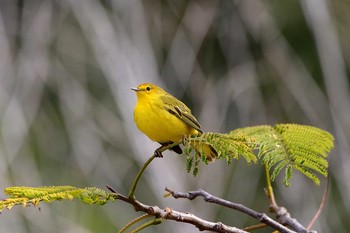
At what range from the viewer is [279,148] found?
121 cm

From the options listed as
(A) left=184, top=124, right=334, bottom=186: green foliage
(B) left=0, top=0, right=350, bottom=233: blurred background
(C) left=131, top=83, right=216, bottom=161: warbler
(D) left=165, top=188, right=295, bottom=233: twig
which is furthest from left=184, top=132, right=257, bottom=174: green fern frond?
(B) left=0, top=0, right=350, bottom=233: blurred background

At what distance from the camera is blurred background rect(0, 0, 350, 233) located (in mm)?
4621

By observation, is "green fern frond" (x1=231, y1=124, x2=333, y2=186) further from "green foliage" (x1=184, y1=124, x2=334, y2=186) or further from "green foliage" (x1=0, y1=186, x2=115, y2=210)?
"green foliage" (x1=0, y1=186, x2=115, y2=210)

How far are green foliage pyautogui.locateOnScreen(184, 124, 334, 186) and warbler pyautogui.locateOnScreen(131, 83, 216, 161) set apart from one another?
0.57 metres

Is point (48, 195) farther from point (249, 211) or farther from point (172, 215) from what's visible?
point (249, 211)

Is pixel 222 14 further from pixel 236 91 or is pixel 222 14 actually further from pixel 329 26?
pixel 329 26

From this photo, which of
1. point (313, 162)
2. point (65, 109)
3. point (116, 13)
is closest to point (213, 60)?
point (116, 13)

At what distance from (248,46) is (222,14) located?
336mm

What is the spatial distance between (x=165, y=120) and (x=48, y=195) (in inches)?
40.8

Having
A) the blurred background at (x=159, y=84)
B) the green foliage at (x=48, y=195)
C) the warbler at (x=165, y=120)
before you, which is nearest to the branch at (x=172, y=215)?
the green foliage at (x=48, y=195)

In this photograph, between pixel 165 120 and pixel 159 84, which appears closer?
pixel 165 120

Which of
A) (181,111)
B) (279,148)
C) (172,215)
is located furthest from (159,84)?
(172,215)

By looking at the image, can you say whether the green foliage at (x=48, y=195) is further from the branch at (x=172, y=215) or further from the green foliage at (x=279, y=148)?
the green foliage at (x=279, y=148)

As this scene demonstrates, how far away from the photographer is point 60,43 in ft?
18.6
